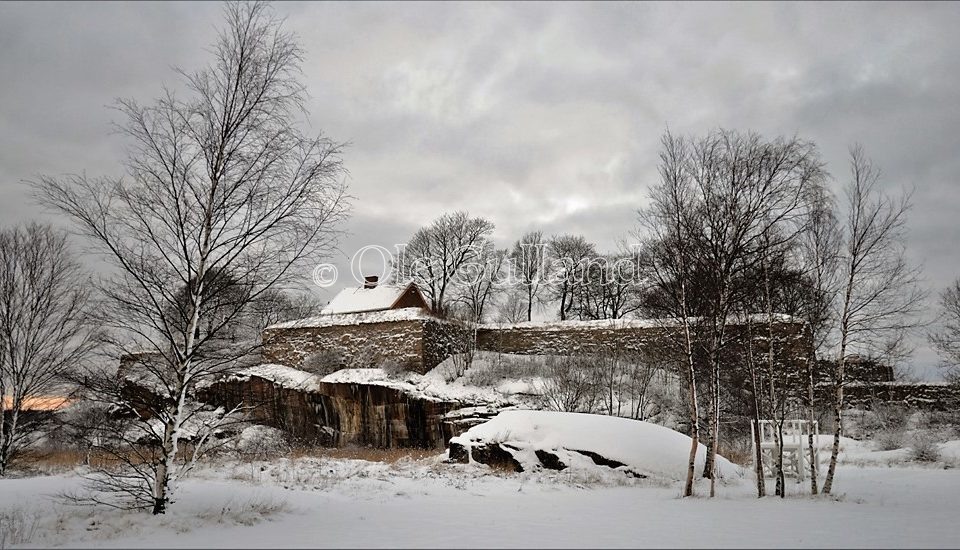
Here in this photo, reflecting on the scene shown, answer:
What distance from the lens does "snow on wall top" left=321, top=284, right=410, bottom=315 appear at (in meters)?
29.8

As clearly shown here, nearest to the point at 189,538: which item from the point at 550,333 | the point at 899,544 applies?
the point at 899,544

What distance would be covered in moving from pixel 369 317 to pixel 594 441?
591 inches

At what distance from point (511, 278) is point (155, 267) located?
A: 30634 mm

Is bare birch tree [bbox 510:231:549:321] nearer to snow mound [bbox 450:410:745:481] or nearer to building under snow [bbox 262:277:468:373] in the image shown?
building under snow [bbox 262:277:468:373]

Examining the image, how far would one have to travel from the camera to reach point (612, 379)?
850 inches

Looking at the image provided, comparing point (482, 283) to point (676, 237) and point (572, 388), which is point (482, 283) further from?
point (676, 237)

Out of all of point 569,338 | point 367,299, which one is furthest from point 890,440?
point 367,299

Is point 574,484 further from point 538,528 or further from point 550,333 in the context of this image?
point 550,333

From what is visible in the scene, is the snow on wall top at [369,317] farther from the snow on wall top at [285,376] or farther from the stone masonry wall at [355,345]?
the snow on wall top at [285,376]

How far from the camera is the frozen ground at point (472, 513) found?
666 centimetres

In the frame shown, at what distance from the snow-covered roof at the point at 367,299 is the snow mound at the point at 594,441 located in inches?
598

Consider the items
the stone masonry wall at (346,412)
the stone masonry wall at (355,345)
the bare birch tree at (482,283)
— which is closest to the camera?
the stone masonry wall at (346,412)

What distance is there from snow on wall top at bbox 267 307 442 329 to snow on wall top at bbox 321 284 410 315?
1833mm

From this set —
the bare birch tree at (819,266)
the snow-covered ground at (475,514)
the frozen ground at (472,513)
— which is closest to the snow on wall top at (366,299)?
the frozen ground at (472,513)
